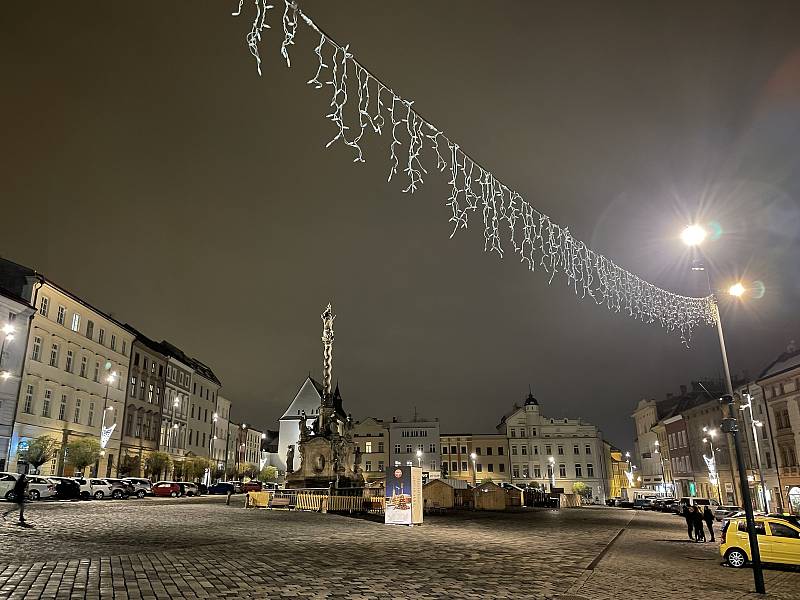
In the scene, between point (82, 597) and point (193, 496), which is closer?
point (82, 597)

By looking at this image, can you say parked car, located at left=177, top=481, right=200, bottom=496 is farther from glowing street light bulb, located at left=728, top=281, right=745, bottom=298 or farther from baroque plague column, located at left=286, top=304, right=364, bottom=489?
glowing street light bulb, located at left=728, top=281, right=745, bottom=298

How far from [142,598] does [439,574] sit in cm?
547

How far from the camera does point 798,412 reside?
1779 inches

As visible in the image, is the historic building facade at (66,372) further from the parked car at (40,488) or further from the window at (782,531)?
the window at (782,531)

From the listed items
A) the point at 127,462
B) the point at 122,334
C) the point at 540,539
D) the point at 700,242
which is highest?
the point at 122,334

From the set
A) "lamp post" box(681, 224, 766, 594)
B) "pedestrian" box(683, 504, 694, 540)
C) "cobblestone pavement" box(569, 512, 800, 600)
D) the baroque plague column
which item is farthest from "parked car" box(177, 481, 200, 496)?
"lamp post" box(681, 224, 766, 594)

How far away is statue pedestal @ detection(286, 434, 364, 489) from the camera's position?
120ft

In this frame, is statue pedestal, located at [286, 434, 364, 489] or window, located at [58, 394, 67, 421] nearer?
statue pedestal, located at [286, 434, 364, 489]

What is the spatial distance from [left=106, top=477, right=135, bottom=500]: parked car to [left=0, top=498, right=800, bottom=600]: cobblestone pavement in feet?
70.1

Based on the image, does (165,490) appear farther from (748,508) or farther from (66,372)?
(748,508)

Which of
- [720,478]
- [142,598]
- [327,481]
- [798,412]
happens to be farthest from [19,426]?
[720,478]

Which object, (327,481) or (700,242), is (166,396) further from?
(700,242)

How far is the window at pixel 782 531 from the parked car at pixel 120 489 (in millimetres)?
39117

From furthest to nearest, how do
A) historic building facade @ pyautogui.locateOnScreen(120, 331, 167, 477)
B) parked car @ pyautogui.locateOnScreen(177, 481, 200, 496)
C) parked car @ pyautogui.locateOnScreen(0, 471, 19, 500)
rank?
historic building facade @ pyautogui.locateOnScreen(120, 331, 167, 477)
parked car @ pyautogui.locateOnScreen(177, 481, 200, 496)
parked car @ pyautogui.locateOnScreen(0, 471, 19, 500)
